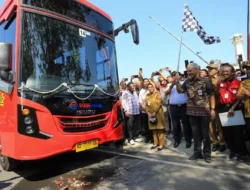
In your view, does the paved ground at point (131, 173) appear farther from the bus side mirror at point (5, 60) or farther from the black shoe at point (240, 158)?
the bus side mirror at point (5, 60)

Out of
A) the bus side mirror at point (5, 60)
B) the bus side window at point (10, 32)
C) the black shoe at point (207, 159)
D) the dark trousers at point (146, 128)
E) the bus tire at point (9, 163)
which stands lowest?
the black shoe at point (207, 159)

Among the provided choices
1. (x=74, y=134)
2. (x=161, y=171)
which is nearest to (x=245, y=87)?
(x=161, y=171)

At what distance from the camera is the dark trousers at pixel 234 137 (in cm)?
545

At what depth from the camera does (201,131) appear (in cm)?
562

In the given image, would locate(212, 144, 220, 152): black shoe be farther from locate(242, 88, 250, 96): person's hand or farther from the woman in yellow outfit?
locate(242, 88, 250, 96): person's hand

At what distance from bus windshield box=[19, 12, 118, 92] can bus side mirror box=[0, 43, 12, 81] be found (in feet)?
0.68

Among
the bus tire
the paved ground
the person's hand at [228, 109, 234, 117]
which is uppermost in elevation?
the person's hand at [228, 109, 234, 117]

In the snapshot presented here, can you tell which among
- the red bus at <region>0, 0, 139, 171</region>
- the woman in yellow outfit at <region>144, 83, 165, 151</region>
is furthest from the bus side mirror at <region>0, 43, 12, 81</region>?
the woman in yellow outfit at <region>144, 83, 165, 151</region>

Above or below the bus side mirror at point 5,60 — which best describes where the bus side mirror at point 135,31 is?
above

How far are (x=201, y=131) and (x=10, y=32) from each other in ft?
13.3

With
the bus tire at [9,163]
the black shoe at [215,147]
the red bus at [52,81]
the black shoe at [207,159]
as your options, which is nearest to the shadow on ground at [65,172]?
the bus tire at [9,163]

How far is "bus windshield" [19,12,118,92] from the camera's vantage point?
4734 millimetres

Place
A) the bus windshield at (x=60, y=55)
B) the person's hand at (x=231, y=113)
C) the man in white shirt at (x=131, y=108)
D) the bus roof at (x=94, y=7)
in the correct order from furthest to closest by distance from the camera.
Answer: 1. the man in white shirt at (x=131, y=108)
2. the bus roof at (x=94, y=7)
3. the person's hand at (x=231, y=113)
4. the bus windshield at (x=60, y=55)

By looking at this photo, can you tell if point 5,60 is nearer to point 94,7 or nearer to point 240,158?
point 94,7
